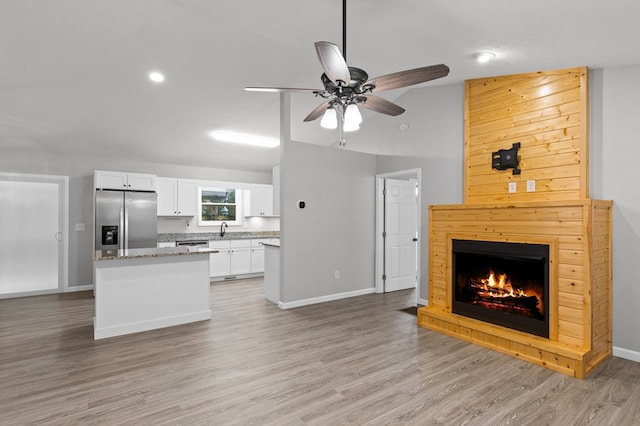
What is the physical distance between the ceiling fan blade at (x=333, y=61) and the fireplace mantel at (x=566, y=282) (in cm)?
242

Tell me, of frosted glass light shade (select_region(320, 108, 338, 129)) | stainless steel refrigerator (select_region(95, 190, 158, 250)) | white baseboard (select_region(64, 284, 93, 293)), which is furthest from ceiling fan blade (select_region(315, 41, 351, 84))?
white baseboard (select_region(64, 284, 93, 293))

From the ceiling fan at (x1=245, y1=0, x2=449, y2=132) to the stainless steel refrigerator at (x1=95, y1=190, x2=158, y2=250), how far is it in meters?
4.64

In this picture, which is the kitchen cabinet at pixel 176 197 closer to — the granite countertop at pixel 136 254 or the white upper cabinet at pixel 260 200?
the white upper cabinet at pixel 260 200

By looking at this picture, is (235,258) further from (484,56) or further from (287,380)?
(484,56)

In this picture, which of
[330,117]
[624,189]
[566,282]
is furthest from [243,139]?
[624,189]

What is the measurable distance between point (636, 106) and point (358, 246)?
3.81 metres

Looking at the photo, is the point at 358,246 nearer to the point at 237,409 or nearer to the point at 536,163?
the point at 536,163

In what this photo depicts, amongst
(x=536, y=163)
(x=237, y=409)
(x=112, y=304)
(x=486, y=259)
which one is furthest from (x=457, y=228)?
(x=112, y=304)

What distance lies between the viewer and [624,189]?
127 inches

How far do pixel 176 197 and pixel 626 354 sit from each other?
7019 millimetres

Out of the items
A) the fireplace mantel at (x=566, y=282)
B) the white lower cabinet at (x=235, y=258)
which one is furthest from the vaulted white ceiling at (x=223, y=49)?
the white lower cabinet at (x=235, y=258)

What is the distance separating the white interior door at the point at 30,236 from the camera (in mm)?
5691

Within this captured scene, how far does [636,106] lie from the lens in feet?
10.4

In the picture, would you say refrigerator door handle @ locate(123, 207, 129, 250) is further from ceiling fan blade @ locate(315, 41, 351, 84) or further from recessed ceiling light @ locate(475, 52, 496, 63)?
recessed ceiling light @ locate(475, 52, 496, 63)
